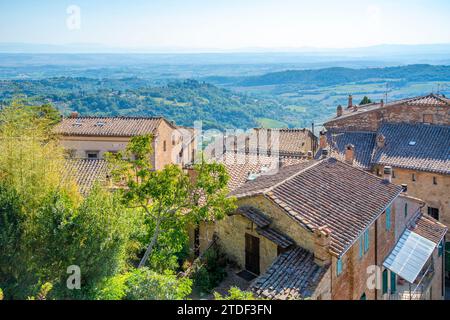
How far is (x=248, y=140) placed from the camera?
41938 millimetres

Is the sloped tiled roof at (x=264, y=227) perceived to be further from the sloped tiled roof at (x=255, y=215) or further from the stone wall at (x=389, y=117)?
the stone wall at (x=389, y=117)

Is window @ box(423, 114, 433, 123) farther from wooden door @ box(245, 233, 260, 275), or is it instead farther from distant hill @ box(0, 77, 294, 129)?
distant hill @ box(0, 77, 294, 129)

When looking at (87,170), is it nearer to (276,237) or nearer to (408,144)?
(276,237)

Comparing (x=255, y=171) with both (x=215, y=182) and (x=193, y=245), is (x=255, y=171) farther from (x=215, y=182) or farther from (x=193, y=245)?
(x=215, y=182)

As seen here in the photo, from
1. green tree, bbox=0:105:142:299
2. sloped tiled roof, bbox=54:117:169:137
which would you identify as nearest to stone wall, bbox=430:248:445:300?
green tree, bbox=0:105:142:299

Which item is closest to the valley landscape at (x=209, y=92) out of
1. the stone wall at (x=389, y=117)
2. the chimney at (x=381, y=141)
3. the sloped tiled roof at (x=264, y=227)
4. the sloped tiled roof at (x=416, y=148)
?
the stone wall at (x=389, y=117)

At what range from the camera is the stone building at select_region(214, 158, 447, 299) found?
38.8 feet

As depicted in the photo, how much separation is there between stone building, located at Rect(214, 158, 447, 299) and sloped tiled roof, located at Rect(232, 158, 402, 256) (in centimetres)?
3

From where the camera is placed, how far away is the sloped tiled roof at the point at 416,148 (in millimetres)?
28531

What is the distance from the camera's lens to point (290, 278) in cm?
1155

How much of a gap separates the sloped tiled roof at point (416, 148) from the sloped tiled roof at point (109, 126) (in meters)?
17.4

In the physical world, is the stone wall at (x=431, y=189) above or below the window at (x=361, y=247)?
below

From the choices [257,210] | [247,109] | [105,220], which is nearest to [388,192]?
[257,210]
